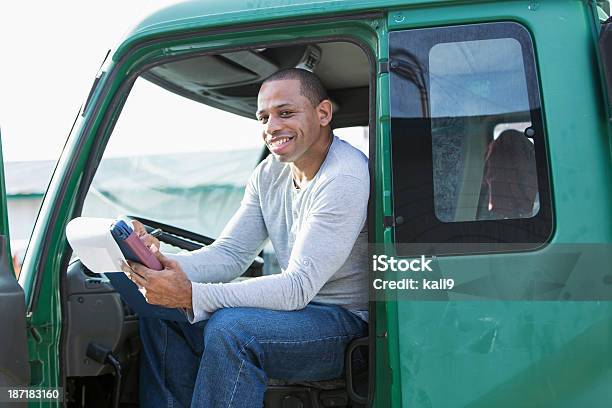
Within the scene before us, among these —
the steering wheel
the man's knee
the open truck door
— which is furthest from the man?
the steering wheel

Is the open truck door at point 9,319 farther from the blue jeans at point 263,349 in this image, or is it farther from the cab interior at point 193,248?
the blue jeans at point 263,349

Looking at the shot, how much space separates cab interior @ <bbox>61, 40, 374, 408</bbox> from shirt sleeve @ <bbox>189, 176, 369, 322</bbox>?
19 cm

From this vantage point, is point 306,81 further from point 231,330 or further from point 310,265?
point 231,330

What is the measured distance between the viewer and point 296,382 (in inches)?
103

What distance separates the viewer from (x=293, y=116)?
2.73 metres

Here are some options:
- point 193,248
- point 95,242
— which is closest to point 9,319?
point 95,242

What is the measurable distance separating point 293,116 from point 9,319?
1113 millimetres

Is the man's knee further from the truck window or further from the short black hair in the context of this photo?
the short black hair

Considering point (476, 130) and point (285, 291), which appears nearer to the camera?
point (476, 130)

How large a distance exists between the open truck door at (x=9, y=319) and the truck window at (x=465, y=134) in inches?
45.9

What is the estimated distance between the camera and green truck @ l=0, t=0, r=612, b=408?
2189mm

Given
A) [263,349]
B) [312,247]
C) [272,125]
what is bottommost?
[263,349]

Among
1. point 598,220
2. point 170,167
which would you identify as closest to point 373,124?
point 598,220

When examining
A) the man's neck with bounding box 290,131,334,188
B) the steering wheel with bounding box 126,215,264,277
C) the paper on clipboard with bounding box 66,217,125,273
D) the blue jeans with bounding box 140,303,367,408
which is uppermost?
the man's neck with bounding box 290,131,334,188
